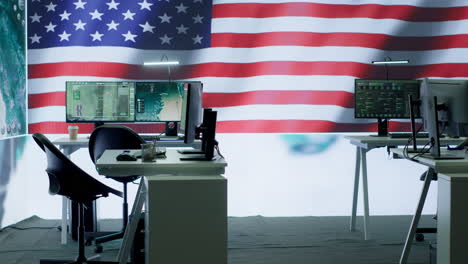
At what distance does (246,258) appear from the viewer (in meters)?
4.06

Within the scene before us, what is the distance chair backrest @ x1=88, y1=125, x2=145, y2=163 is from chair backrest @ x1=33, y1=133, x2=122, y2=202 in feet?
2.33

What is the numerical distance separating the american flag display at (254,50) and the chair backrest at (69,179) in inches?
83.3

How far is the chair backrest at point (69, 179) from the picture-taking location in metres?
3.35

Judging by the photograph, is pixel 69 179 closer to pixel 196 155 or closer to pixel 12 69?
pixel 196 155

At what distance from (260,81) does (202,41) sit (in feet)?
2.09

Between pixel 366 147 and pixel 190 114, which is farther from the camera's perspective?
pixel 366 147

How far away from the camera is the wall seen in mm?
5684

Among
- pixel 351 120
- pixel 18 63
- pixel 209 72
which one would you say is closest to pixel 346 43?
pixel 351 120

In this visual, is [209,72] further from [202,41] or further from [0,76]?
[0,76]

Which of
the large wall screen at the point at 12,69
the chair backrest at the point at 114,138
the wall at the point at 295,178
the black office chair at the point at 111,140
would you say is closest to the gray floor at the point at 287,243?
the wall at the point at 295,178

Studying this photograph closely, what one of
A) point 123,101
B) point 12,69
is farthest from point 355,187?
point 12,69

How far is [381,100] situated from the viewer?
200 inches

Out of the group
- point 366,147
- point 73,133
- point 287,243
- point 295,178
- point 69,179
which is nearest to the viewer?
point 69,179

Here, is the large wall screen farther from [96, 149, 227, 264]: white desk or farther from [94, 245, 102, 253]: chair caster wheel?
[96, 149, 227, 264]: white desk
